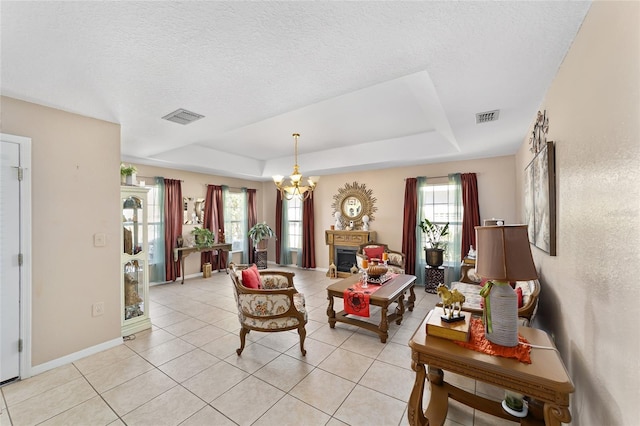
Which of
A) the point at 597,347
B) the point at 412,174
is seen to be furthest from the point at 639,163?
the point at 412,174

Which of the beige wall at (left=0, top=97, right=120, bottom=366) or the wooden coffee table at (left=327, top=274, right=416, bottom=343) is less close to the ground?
the beige wall at (left=0, top=97, right=120, bottom=366)

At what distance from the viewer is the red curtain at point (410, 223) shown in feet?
17.9

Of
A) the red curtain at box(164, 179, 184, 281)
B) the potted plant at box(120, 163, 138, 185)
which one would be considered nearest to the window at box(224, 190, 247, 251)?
the red curtain at box(164, 179, 184, 281)

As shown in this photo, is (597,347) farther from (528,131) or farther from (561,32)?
(528,131)

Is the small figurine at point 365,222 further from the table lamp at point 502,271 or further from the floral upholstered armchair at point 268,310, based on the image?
the table lamp at point 502,271

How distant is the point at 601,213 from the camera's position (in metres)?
1.27

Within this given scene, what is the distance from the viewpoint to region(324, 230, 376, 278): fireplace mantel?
5992 mm

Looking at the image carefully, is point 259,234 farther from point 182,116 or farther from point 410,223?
point 182,116

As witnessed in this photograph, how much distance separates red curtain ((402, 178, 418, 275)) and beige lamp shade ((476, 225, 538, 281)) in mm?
4001

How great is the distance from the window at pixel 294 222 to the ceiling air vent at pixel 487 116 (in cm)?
510

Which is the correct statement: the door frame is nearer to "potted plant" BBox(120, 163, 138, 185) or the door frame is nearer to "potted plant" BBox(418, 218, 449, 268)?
"potted plant" BBox(120, 163, 138, 185)

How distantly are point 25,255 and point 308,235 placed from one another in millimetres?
5257

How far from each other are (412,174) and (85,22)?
17.5 feet

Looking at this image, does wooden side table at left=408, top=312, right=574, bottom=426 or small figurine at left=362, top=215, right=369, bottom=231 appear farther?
small figurine at left=362, top=215, right=369, bottom=231
